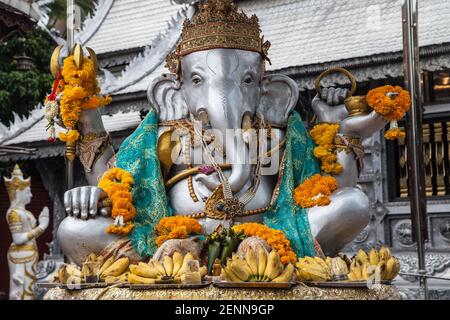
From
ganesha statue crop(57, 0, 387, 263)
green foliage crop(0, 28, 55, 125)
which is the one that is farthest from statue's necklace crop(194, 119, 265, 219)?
green foliage crop(0, 28, 55, 125)

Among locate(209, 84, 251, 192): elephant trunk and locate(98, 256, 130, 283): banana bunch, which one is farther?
locate(209, 84, 251, 192): elephant trunk

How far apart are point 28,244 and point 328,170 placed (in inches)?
253

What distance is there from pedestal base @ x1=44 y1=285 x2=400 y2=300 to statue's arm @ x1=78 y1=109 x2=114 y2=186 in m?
0.83

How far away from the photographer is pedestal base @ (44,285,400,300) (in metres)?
3.85

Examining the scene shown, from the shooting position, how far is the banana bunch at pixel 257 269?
386cm

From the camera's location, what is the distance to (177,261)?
4062mm

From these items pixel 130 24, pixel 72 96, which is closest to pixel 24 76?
pixel 130 24

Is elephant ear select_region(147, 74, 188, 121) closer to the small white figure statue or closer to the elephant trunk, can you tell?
the elephant trunk

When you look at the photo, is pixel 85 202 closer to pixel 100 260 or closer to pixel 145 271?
pixel 100 260

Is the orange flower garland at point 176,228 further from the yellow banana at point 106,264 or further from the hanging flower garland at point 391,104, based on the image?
the hanging flower garland at point 391,104

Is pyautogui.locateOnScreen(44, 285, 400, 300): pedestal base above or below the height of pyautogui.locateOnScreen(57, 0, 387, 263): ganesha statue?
below

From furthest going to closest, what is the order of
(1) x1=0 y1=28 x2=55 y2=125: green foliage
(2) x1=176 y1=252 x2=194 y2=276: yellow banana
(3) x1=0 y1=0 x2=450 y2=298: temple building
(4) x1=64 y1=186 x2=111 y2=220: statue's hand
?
(1) x1=0 y1=28 x2=55 y2=125: green foliage < (3) x1=0 y1=0 x2=450 y2=298: temple building < (4) x1=64 y1=186 x2=111 y2=220: statue's hand < (2) x1=176 y1=252 x2=194 y2=276: yellow banana

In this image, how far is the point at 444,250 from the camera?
8.23m

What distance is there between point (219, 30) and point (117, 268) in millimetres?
1386
